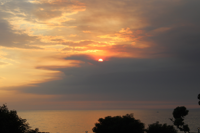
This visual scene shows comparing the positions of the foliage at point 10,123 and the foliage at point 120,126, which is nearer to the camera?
the foliage at point 10,123

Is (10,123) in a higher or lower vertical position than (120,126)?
higher

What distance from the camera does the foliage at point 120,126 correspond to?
5806 cm

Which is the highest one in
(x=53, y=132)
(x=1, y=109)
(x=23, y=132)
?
(x=1, y=109)

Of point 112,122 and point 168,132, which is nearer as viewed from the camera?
point 168,132

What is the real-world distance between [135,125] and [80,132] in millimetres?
95448

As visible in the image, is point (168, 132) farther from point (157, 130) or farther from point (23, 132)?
point (23, 132)

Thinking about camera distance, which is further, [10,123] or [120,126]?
[120,126]

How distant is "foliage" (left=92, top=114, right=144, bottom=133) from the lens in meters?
58.1

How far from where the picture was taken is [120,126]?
193ft

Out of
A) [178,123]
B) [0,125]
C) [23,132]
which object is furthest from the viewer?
[178,123]

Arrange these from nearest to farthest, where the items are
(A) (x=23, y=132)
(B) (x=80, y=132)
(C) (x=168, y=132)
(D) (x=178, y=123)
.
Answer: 1. (A) (x=23, y=132)
2. (C) (x=168, y=132)
3. (D) (x=178, y=123)
4. (B) (x=80, y=132)

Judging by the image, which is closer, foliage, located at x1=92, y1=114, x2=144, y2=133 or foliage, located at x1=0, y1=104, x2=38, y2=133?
foliage, located at x1=0, y1=104, x2=38, y2=133

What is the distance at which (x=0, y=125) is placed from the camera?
46188mm

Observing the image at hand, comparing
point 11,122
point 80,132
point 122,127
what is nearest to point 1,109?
point 11,122
